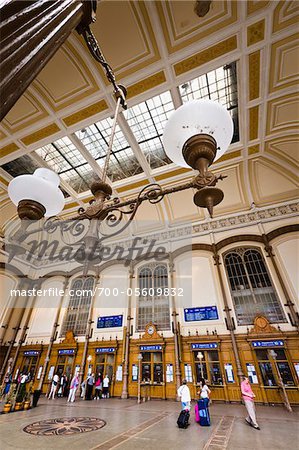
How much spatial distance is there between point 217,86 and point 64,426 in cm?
876

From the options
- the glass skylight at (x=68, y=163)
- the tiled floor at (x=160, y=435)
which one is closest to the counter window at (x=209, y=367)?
the tiled floor at (x=160, y=435)

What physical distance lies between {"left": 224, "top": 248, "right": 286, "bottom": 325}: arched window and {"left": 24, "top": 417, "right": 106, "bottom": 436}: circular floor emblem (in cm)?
571

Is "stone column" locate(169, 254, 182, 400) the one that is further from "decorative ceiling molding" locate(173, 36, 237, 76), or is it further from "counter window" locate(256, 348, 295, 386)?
"decorative ceiling molding" locate(173, 36, 237, 76)

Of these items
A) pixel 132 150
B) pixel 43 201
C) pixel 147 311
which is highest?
pixel 132 150

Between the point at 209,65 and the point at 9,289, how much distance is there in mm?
12204

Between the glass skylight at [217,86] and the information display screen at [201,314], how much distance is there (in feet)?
23.6

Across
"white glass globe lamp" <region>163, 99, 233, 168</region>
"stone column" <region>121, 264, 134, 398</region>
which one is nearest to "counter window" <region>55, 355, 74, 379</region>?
"stone column" <region>121, 264, 134, 398</region>

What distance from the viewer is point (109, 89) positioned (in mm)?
5477

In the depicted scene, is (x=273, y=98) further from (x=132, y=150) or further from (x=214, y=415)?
(x=214, y=415)

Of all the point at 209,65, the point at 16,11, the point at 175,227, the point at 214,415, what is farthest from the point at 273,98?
the point at 214,415

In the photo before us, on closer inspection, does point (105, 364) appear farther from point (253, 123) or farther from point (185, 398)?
point (253, 123)

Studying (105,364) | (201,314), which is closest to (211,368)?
(201,314)

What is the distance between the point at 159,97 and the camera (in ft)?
20.2

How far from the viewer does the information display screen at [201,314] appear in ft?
26.2
